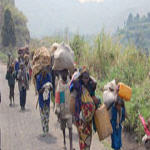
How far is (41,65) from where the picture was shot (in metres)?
6.75

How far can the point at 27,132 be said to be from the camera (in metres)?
7.22

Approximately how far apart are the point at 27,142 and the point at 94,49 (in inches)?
247

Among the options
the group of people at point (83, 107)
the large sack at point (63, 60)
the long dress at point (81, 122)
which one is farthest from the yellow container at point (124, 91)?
the large sack at point (63, 60)

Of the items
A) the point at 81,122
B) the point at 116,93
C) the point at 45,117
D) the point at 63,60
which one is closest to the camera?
the point at 81,122

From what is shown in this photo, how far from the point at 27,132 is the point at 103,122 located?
2.94 m

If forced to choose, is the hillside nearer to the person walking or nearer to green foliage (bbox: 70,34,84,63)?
green foliage (bbox: 70,34,84,63)

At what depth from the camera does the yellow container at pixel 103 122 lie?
4828 millimetres

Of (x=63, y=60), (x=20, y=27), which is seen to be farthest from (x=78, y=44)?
(x=20, y=27)

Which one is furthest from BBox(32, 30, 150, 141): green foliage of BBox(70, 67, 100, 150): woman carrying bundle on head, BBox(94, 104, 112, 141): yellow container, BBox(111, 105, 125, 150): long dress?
BBox(70, 67, 100, 150): woman carrying bundle on head

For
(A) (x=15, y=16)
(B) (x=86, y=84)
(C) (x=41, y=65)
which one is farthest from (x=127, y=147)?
(A) (x=15, y=16)

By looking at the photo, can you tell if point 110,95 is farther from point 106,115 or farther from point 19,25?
point 19,25

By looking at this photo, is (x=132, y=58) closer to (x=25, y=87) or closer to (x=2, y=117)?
(x=25, y=87)

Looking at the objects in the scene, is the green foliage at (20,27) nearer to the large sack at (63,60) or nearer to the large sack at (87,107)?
the large sack at (63,60)

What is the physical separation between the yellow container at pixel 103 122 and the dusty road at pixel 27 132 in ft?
4.82
